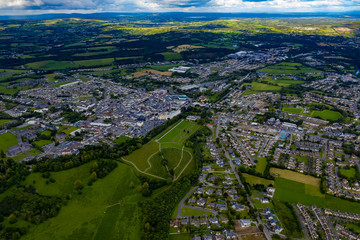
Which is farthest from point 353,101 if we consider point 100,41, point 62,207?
point 100,41

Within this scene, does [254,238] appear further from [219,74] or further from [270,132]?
[219,74]

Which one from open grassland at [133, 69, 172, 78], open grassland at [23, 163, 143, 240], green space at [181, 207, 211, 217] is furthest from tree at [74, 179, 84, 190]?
open grassland at [133, 69, 172, 78]

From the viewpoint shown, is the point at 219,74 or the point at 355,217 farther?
the point at 219,74

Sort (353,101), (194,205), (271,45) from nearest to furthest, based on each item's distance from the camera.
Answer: (194,205), (353,101), (271,45)

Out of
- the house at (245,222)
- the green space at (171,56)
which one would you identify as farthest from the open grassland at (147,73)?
the house at (245,222)

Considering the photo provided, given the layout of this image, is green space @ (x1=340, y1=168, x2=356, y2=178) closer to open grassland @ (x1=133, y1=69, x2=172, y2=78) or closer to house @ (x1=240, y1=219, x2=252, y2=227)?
house @ (x1=240, y1=219, x2=252, y2=227)

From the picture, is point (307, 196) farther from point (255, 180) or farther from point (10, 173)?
point (10, 173)

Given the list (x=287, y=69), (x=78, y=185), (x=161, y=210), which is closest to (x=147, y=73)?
(x=287, y=69)
